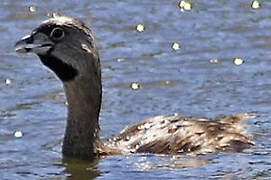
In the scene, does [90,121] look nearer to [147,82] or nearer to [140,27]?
[147,82]

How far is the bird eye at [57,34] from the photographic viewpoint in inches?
513

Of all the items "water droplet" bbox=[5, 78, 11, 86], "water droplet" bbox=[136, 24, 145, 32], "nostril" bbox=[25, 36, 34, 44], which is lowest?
"water droplet" bbox=[5, 78, 11, 86]

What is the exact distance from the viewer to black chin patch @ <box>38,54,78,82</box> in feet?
42.8

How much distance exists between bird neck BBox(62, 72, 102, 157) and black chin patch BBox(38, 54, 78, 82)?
0.24m

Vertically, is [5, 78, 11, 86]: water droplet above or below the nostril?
below

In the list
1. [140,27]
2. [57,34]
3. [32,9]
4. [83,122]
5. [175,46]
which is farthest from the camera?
[32,9]

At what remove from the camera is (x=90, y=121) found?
1344 centimetres

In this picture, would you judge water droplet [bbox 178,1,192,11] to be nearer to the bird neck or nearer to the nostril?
the bird neck

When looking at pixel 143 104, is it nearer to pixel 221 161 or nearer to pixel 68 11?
pixel 221 161

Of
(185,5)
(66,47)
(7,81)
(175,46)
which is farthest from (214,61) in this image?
(66,47)

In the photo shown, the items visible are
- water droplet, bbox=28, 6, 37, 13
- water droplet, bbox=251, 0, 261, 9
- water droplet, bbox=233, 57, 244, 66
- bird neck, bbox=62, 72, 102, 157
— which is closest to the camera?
bird neck, bbox=62, 72, 102, 157

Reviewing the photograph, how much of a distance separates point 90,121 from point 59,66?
0.76 m

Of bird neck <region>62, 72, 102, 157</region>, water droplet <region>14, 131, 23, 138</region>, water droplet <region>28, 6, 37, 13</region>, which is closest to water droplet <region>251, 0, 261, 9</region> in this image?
water droplet <region>28, 6, 37, 13</region>

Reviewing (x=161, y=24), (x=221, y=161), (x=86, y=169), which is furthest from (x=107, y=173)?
(x=161, y=24)
